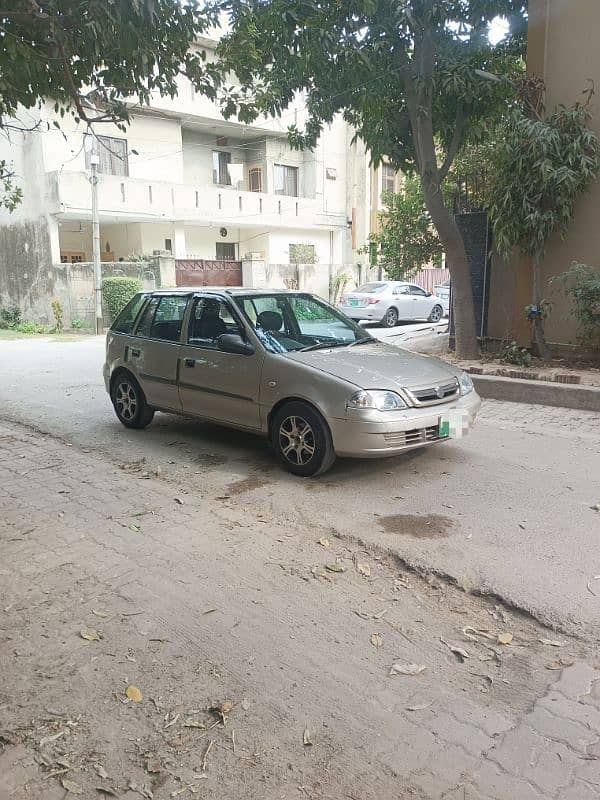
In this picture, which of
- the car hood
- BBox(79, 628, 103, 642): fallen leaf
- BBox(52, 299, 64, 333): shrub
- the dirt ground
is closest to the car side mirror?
the car hood

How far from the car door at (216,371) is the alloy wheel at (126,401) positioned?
3.14 feet

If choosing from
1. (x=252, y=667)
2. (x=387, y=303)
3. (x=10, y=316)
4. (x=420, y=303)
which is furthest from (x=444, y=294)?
(x=252, y=667)

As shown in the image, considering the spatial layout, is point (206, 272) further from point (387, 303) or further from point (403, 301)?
point (403, 301)

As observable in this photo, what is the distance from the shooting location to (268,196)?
90.8 feet

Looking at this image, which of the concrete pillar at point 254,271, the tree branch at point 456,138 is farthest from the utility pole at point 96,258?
the tree branch at point 456,138

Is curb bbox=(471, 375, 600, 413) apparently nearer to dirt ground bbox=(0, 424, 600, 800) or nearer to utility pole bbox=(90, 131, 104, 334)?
dirt ground bbox=(0, 424, 600, 800)

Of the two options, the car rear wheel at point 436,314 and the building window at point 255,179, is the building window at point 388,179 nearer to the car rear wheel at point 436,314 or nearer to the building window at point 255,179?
the building window at point 255,179

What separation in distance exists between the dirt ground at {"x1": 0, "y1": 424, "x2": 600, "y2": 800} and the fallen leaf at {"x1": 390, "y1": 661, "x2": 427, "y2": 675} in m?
0.02

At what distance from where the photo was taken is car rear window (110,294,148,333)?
24.7 ft

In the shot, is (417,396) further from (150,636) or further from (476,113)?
(476,113)

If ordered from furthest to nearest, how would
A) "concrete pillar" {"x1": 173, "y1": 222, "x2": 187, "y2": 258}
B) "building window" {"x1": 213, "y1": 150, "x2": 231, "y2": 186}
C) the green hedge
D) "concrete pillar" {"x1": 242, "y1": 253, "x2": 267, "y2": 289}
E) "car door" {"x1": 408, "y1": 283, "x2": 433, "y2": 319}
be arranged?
"building window" {"x1": 213, "y1": 150, "x2": 231, "y2": 186} → "concrete pillar" {"x1": 173, "y1": 222, "x2": 187, "y2": 258} → "concrete pillar" {"x1": 242, "y1": 253, "x2": 267, "y2": 289} → "car door" {"x1": 408, "y1": 283, "x2": 433, "y2": 319} → the green hedge

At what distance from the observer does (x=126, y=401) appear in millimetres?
7645

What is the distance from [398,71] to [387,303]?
11.3 m

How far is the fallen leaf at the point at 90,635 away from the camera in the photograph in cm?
333
